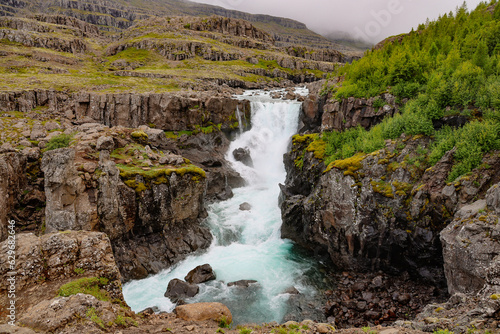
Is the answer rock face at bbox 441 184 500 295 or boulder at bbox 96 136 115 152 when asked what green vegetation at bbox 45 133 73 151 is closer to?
boulder at bbox 96 136 115 152

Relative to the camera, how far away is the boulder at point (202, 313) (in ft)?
38.5

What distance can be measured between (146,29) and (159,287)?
162 meters

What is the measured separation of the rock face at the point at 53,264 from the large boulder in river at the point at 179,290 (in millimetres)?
9993

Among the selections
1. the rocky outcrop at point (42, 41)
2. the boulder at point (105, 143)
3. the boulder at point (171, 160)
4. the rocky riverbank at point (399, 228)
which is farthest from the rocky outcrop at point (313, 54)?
the boulder at point (105, 143)

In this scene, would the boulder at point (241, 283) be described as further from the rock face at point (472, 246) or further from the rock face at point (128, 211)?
the rock face at point (472, 246)

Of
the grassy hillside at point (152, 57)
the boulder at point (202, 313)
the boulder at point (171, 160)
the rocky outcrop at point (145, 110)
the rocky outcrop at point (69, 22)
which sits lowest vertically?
the boulder at point (202, 313)

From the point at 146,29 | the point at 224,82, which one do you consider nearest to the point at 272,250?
the point at 224,82

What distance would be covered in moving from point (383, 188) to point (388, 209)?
1.70 meters

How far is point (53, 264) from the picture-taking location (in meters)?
10.7

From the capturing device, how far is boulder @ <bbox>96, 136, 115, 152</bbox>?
80.8 feet

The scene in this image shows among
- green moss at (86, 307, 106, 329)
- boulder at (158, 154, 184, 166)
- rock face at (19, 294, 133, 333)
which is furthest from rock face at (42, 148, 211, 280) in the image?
green moss at (86, 307, 106, 329)

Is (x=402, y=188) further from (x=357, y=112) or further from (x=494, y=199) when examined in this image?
(x=357, y=112)

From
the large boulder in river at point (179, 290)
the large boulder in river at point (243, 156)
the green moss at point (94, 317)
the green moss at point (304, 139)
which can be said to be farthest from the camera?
the large boulder in river at point (243, 156)

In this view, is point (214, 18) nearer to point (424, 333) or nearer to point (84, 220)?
point (84, 220)
